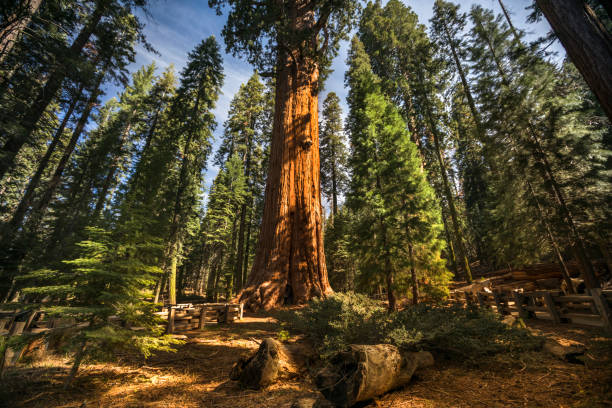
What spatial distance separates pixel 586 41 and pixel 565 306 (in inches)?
289

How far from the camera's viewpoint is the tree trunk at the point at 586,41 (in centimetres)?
315

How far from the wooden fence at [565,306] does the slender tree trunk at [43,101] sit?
15311 mm

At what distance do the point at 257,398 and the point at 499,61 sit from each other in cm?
1703

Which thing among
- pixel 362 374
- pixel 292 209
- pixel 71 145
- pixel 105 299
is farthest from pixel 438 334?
pixel 71 145

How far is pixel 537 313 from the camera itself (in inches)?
295

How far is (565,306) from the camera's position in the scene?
22.0 ft

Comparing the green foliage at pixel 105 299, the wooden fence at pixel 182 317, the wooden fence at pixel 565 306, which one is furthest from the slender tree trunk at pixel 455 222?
the green foliage at pixel 105 299

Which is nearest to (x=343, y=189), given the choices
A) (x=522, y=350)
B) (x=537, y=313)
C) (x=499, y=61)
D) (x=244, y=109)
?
(x=244, y=109)

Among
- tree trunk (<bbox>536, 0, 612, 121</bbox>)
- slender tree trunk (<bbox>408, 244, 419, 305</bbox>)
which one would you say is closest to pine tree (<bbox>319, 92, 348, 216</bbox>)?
slender tree trunk (<bbox>408, 244, 419, 305</bbox>)

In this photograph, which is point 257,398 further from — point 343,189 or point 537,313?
point 343,189

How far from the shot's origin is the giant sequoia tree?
7523 millimetres

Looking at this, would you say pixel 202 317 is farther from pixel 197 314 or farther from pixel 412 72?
pixel 412 72

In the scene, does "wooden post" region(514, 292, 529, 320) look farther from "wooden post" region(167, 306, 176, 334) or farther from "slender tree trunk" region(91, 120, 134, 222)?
"slender tree trunk" region(91, 120, 134, 222)

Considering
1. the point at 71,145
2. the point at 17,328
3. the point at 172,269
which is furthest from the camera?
the point at 172,269
